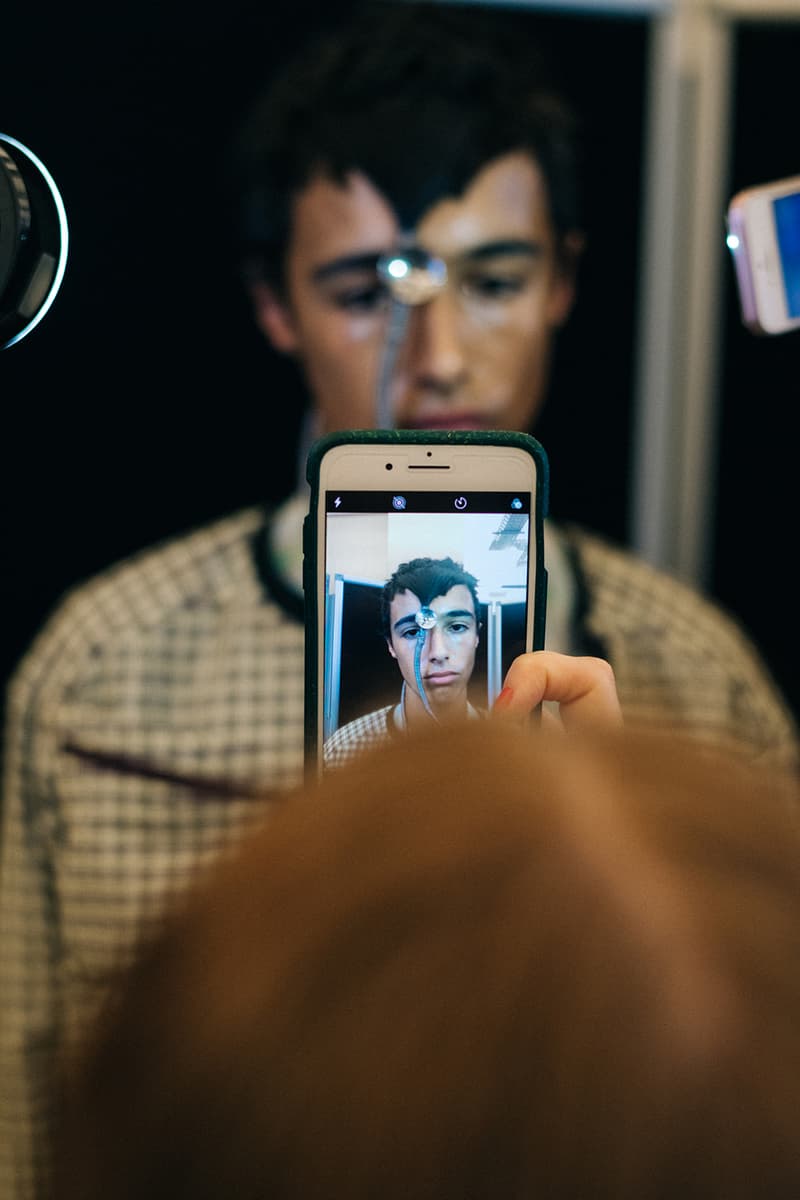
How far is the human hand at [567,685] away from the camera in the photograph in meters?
0.37

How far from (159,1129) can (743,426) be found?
1275 millimetres

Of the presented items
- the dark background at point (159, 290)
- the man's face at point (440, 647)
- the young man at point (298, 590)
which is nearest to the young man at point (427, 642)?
the man's face at point (440, 647)

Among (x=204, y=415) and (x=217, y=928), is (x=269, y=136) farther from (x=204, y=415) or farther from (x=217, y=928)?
(x=217, y=928)

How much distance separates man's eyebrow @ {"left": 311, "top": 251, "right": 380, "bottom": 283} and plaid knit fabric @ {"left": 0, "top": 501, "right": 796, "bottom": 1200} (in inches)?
11.2

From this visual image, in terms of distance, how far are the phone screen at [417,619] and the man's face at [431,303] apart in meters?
0.71

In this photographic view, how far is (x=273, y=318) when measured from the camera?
120 centimetres

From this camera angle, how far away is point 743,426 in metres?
1.36

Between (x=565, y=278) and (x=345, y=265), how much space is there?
10.6 inches

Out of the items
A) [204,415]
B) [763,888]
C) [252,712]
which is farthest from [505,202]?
[763,888]

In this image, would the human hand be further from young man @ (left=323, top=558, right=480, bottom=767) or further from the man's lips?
the man's lips

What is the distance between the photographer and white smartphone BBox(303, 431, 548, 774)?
399 millimetres

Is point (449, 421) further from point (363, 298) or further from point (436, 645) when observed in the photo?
point (436, 645)

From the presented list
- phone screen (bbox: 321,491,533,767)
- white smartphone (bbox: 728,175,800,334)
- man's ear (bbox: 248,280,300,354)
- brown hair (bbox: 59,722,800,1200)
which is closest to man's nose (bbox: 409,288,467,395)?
man's ear (bbox: 248,280,300,354)

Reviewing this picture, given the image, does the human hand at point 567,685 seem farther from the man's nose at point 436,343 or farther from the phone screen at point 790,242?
the man's nose at point 436,343
